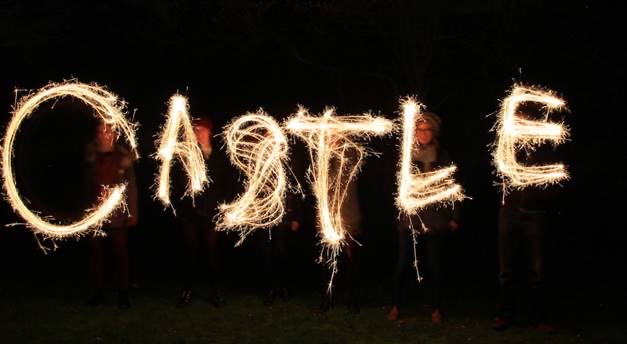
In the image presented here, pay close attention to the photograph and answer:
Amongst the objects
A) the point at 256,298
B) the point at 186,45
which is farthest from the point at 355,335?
the point at 186,45

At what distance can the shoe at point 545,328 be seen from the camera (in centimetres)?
714

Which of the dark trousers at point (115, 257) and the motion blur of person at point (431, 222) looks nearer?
the motion blur of person at point (431, 222)

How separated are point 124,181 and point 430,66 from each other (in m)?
5.60

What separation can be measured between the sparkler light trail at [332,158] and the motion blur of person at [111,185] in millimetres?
1814

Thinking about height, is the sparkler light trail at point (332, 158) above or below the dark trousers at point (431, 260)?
above

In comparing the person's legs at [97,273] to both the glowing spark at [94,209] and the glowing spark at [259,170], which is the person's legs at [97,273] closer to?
the glowing spark at [94,209]

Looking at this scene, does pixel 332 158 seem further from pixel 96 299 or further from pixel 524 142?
pixel 96 299

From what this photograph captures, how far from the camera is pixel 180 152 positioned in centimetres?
797

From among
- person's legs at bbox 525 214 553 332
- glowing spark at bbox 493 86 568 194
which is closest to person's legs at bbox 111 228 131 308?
glowing spark at bbox 493 86 568 194

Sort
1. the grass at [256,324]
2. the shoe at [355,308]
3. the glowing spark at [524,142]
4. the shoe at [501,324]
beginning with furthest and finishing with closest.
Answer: the shoe at [355,308]
the shoe at [501,324]
the glowing spark at [524,142]
the grass at [256,324]

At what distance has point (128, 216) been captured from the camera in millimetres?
8102

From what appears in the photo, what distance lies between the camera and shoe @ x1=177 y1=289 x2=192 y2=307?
8.09m

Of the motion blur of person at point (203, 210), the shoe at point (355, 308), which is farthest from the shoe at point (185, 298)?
the shoe at point (355, 308)

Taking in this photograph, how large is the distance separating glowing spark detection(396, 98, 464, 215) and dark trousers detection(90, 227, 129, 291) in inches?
117
